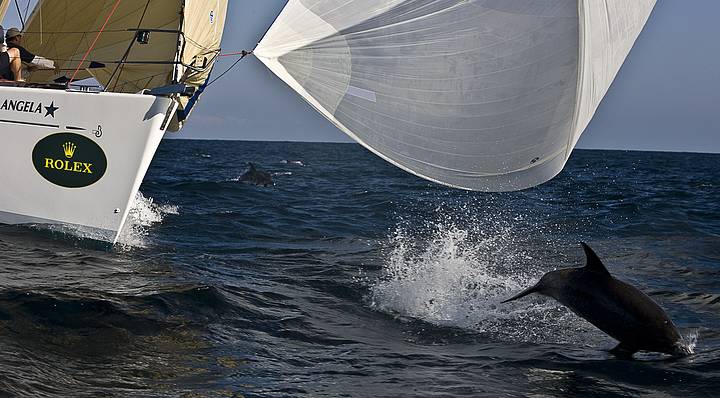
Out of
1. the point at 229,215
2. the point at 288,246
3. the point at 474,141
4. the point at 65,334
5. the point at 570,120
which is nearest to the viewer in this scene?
the point at 65,334

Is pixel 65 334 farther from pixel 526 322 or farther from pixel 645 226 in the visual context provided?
pixel 645 226

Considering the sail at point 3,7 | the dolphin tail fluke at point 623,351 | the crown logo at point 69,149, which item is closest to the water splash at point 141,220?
the crown logo at point 69,149

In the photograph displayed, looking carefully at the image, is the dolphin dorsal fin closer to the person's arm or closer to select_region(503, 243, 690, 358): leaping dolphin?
select_region(503, 243, 690, 358): leaping dolphin

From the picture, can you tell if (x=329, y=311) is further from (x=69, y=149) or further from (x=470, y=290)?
(x=69, y=149)

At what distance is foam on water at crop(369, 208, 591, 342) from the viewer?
6.89 metres

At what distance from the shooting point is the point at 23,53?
10.5 meters

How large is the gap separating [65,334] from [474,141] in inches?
134

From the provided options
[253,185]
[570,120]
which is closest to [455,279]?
[570,120]

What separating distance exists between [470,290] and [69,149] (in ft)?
16.0

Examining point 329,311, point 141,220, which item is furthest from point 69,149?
point 329,311

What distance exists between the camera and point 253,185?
22.1 m

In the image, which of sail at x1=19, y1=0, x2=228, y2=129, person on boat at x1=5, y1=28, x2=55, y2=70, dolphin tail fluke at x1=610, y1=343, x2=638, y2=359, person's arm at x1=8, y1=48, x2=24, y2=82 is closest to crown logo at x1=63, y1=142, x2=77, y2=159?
person's arm at x1=8, y1=48, x2=24, y2=82

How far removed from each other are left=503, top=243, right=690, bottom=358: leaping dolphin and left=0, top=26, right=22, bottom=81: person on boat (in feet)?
23.0

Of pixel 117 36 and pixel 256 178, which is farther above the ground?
pixel 117 36
